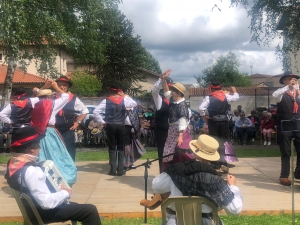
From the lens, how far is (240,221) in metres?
6.27

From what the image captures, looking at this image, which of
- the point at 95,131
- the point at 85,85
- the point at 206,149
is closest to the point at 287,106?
the point at 206,149

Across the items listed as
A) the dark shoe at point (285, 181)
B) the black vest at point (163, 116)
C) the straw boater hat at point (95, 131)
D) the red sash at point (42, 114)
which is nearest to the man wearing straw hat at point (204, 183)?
the red sash at point (42, 114)

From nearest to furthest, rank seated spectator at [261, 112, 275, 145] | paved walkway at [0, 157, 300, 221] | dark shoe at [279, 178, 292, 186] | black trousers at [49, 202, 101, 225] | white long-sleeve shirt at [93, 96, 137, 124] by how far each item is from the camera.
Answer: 1. black trousers at [49, 202, 101, 225]
2. paved walkway at [0, 157, 300, 221]
3. dark shoe at [279, 178, 292, 186]
4. white long-sleeve shirt at [93, 96, 137, 124]
5. seated spectator at [261, 112, 275, 145]

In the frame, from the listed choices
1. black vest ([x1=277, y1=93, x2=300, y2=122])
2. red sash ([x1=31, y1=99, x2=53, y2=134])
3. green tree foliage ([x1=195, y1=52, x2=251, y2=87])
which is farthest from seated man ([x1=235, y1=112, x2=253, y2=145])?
green tree foliage ([x1=195, y1=52, x2=251, y2=87])

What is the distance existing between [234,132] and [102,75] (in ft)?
103

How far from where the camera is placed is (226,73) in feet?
281

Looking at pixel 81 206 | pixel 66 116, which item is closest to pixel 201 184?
pixel 81 206

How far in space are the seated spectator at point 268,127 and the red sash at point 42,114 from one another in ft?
→ 41.5

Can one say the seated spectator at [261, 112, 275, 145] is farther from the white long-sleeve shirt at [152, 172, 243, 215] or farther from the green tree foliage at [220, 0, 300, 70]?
the white long-sleeve shirt at [152, 172, 243, 215]

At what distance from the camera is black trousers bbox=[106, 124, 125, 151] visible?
32.0 feet

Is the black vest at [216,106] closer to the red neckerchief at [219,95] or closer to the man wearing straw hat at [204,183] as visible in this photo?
the red neckerchief at [219,95]

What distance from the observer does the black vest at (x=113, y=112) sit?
967 cm

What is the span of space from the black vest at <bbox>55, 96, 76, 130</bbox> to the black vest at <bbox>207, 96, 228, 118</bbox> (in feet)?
9.91

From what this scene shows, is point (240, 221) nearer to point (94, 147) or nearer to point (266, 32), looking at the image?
point (94, 147)
